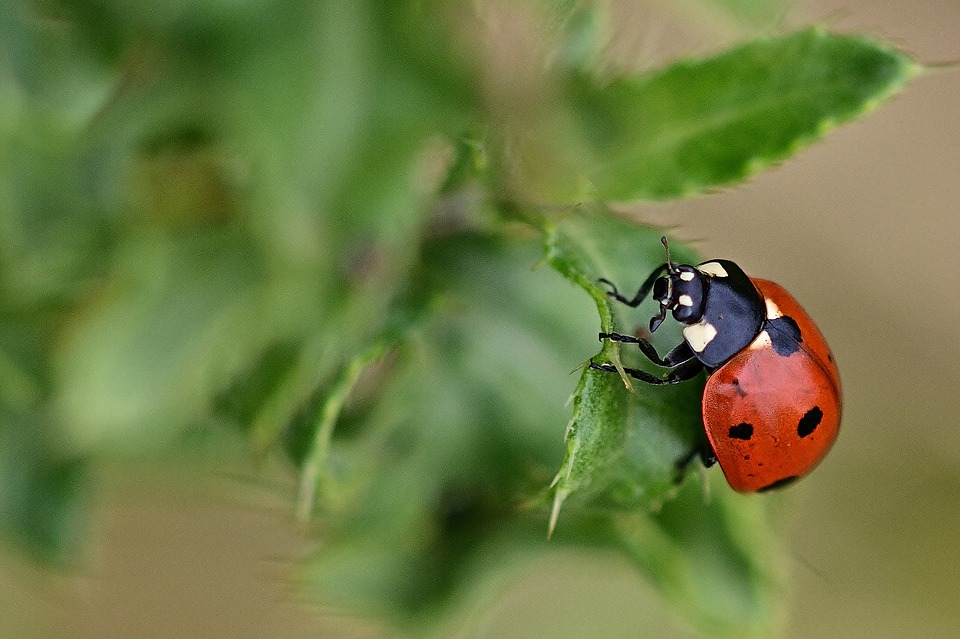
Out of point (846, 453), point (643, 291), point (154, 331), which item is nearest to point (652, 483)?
point (643, 291)

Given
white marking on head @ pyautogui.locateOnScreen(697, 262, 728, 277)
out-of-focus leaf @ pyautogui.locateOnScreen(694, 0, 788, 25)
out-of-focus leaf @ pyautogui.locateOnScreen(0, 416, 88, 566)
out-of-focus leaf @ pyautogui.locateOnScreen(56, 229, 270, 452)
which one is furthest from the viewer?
out-of-focus leaf @ pyautogui.locateOnScreen(0, 416, 88, 566)

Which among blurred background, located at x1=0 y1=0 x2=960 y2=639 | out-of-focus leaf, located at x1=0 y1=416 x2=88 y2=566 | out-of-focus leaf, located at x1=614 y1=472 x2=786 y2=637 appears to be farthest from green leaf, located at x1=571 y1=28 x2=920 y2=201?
blurred background, located at x1=0 y1=0 x2=960 y2=639

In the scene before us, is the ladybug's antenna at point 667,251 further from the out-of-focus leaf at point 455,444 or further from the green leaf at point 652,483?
the out-of-focus leaf at point 455,444

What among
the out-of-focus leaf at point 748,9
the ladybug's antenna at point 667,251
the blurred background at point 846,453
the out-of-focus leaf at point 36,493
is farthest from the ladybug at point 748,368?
the blurred background at point 846,453

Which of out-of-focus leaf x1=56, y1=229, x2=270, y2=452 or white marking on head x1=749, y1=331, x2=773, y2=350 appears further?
out-of-focus leaf x1=56, y1=229, x2=270, y2=452

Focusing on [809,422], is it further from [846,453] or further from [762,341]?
[846,453]

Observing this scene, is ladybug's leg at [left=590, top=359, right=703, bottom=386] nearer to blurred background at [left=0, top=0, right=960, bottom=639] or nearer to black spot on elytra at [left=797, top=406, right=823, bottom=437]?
black spot on elytra at [left=797, top=406, right=823, bottom=437]

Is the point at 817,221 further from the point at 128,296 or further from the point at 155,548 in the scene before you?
the point at 128,296

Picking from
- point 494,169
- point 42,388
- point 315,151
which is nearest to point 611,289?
point 494,169
